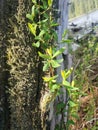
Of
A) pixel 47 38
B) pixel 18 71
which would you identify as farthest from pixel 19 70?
pixel 47 38

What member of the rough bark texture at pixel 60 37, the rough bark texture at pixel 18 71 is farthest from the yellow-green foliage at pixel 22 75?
the rough bark texture at pixel 60 37

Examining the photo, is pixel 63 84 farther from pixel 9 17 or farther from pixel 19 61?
pixel 9 17

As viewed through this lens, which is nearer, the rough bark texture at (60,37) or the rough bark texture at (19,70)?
the rough bark texture at (19,70)

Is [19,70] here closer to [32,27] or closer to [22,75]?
[22,75]

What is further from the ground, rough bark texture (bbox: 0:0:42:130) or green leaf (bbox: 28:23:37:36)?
green leaf (bbox: 28:23:37:36)

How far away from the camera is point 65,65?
2539mm

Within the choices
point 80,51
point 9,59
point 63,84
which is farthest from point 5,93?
point 80,51

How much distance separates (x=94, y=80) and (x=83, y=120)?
111 cm

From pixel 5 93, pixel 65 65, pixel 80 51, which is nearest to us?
pixel 5 93

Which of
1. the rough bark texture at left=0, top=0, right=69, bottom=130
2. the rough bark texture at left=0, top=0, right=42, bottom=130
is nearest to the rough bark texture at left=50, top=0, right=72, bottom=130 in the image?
the rough bark texture at left=0, top=0, right=69, bottom=130

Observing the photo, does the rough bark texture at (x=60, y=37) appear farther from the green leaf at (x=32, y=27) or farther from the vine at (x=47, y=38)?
the green leaf at (x=32, y=27)

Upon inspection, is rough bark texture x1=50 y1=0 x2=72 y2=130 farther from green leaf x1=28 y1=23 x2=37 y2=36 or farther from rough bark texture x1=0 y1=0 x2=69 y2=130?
green leaf x1=28 y1=23 x2=37 y2=36

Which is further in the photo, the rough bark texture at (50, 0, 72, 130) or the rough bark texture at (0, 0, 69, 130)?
the rough bark texture at (50, 0, 72, 130)

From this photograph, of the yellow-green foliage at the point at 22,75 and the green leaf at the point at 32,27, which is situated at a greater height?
the green leaf at the point at 32,27
